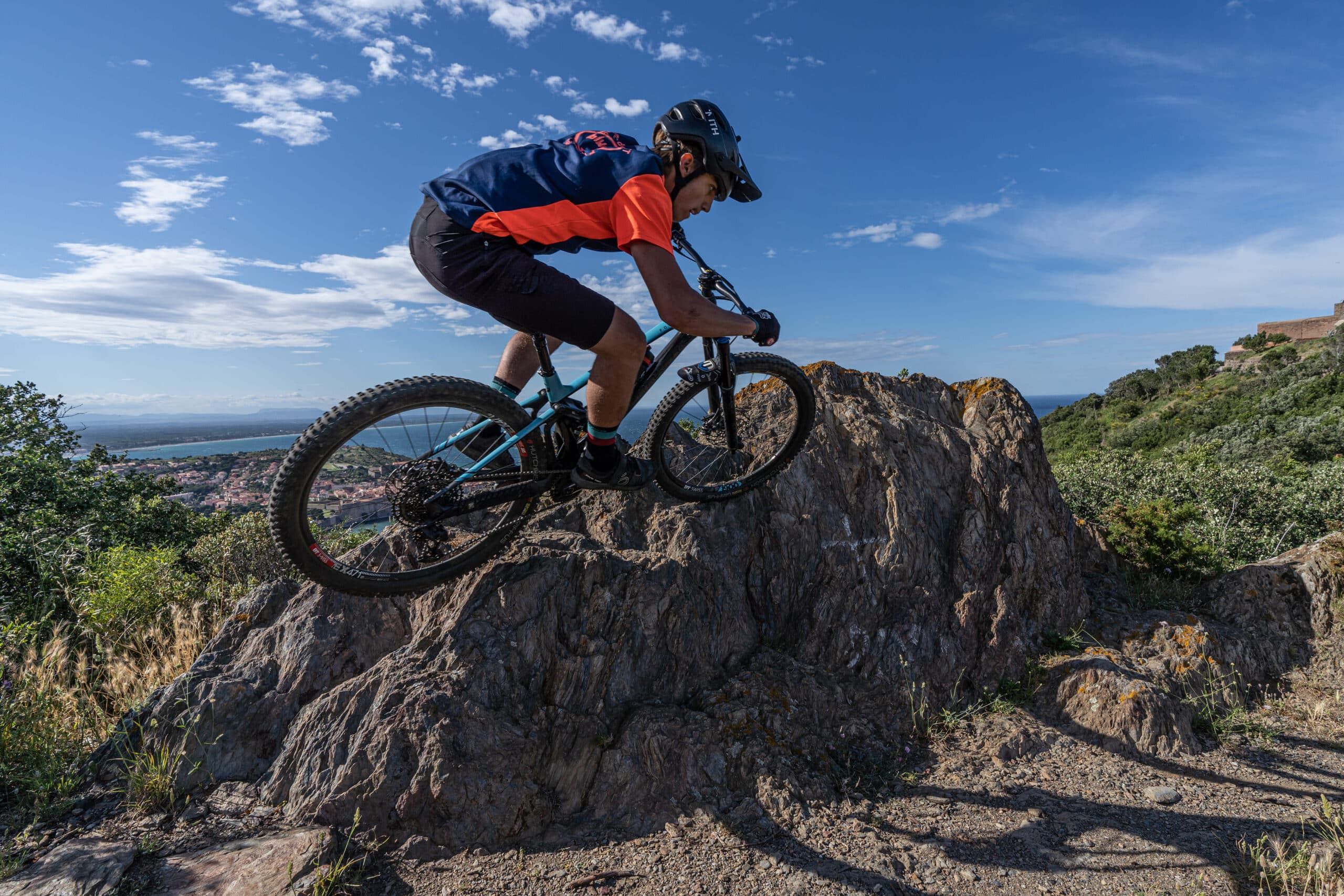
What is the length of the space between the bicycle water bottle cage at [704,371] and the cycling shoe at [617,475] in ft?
2.44

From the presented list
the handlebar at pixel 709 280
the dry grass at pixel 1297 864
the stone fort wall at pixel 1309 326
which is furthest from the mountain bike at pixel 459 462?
the stone fort wall at pixel 1309 326

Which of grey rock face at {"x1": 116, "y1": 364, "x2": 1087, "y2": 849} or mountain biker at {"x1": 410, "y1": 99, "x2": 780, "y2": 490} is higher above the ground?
mountain biker at {"x1": 410, "y1": 99, "x2": 780, "y2": 490}

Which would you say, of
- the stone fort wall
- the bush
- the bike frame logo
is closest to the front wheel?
the bike frame logo

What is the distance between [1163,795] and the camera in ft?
13.4

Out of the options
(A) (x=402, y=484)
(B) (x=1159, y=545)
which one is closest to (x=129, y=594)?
(A) (x=402, y=484)

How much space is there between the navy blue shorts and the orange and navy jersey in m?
0.10

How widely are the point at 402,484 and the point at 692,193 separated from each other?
2.54 meters

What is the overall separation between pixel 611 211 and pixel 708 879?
3530mm

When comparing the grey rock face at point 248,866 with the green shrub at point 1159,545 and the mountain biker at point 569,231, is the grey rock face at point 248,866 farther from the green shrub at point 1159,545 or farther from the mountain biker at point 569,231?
the green shrub at point 1159,545

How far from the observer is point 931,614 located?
193 inches

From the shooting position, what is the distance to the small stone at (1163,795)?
159 inches

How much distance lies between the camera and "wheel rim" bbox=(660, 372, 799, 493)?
485 cm

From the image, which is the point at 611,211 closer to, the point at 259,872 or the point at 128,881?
the point at 259,872

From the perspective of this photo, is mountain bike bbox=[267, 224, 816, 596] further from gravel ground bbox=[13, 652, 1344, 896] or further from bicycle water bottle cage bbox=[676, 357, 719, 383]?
gravel ground bbox=[13, 652, 1344, 896]
